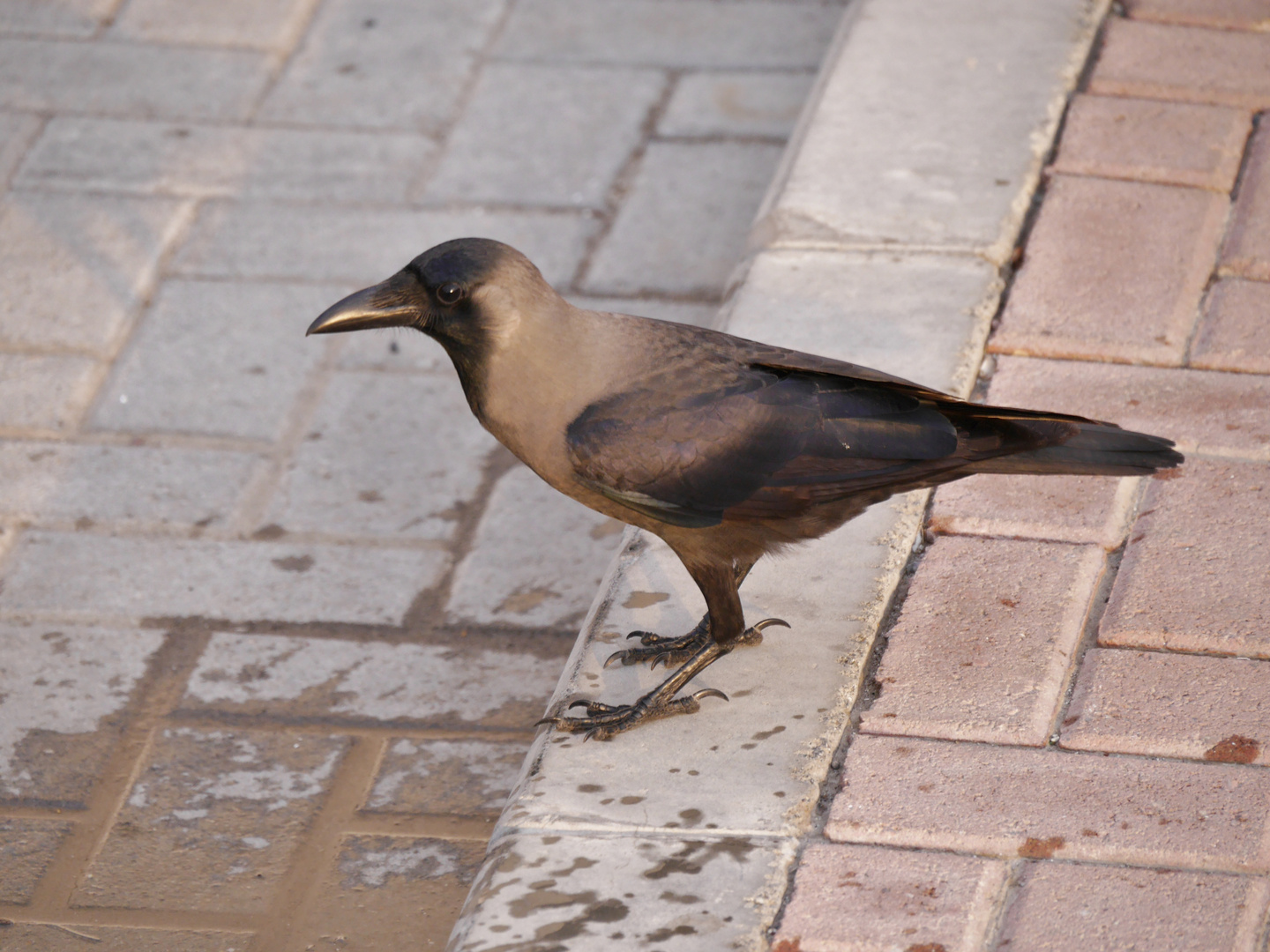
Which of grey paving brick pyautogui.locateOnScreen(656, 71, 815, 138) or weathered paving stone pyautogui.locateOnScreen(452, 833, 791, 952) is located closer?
weathered paving stone pyautogui.locateOnScreen(452, 833, 791, 952)

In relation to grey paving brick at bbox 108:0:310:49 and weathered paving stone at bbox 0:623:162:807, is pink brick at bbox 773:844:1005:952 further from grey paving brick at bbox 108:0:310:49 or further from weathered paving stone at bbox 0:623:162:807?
grey paving brick at bbox 108:0:310:49

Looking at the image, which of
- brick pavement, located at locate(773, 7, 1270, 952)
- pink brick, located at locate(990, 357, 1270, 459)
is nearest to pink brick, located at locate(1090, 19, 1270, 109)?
brick pavement, located at locate(773, 7, 1270, 952)

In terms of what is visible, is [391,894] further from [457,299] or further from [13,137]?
[13,137]

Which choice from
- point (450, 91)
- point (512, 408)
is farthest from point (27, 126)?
point (512, 408)

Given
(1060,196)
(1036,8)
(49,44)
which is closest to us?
(1060,196)

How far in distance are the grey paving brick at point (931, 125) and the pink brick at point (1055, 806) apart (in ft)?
5.42

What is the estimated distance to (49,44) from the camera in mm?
5461

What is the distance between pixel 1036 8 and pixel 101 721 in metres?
3.44

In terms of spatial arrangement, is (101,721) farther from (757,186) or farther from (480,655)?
(757,186)

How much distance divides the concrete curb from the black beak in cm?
71

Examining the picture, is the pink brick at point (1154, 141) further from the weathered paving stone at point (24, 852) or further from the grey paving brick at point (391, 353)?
the weathered paving stone at point (24, 852)

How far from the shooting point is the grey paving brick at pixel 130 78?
5176 millimetres

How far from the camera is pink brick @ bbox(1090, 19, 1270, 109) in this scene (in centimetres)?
424

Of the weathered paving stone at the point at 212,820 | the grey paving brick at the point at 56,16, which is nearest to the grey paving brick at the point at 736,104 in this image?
the grey paving brick at the point at 56,16
